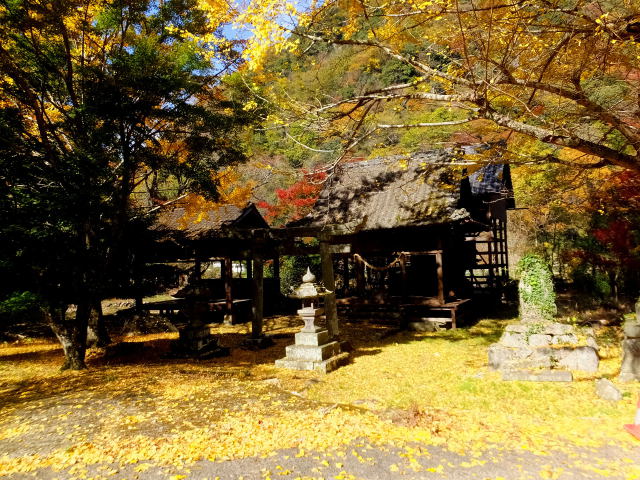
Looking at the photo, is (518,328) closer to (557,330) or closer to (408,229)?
(557,330)

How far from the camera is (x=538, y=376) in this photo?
761 cm

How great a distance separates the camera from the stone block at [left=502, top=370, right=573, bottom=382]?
746 cm

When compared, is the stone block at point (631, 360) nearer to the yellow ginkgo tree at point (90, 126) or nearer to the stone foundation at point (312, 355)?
the stone foundation at point (312, 355)

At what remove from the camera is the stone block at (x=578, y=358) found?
7984mm

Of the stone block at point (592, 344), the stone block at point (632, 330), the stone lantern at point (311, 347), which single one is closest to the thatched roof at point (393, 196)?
the stone lantern at point (311, 347)

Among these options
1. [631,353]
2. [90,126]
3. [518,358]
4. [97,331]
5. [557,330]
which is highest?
[90,126]

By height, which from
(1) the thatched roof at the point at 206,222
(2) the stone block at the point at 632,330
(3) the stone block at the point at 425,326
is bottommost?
(3) the stone block at the point at 425,326

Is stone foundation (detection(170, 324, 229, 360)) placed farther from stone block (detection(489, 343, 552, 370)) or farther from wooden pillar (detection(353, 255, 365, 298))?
wooden pillar (detection(353, 255, 365, 298))

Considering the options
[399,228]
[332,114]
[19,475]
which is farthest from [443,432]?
[399,228]

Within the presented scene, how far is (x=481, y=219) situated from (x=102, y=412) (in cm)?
1757

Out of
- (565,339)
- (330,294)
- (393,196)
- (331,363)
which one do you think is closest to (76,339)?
(331,363)

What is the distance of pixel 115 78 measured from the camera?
10.5 m

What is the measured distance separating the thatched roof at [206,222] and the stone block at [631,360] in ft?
41.4

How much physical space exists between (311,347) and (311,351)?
108 millimetres
